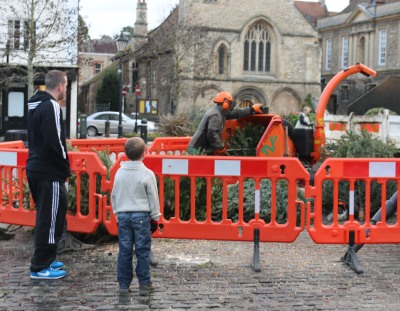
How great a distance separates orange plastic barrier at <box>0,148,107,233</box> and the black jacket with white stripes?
854 millimetres

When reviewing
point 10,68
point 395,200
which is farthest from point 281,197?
point 10,68

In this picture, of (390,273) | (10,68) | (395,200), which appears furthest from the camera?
(10,68)

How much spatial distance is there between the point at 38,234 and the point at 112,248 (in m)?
1.36

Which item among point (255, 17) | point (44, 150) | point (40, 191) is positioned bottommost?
point (40, 191)

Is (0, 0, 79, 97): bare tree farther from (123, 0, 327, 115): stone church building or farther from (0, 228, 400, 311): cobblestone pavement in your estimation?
(0, 228, 400, 311): cobblestone pavement

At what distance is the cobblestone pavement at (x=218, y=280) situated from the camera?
536 cm

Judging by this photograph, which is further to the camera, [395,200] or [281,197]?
[281,197]

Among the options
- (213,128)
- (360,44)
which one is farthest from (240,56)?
(213,128)

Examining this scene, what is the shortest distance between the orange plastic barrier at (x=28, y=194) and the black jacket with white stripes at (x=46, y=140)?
33.6 inches

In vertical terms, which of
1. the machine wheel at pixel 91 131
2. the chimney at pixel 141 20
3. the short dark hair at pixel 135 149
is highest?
the chimney at pixel 141 20

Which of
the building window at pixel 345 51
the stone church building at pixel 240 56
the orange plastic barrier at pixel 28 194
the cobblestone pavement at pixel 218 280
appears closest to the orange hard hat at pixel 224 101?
the cobblestone pavement at pixel 218 280

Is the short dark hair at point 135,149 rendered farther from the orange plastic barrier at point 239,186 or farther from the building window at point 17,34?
the building window at point 17,34

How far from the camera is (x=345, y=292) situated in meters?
5.73

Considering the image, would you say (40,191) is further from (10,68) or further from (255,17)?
(255,17)
